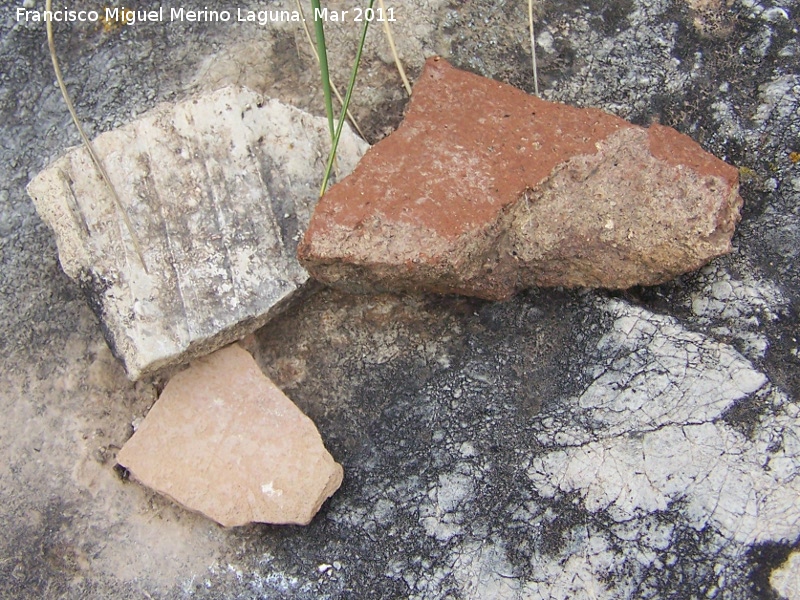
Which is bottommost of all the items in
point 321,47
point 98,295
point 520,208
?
point 98,295

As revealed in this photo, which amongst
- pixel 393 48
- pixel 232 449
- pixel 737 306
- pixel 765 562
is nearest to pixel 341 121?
pixel 393 48

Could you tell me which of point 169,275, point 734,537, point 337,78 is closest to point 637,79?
point 337,78

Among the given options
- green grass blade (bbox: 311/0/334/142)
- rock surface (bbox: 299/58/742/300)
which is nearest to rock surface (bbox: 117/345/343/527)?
rock surface (bbox: 299/58/742/300)

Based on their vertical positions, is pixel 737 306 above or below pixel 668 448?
above

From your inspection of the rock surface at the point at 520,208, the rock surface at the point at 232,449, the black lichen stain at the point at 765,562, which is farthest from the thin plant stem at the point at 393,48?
the black lichen stain at the point at 765,562

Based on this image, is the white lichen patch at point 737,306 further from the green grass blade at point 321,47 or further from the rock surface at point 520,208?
the green grass blade at point 321,47

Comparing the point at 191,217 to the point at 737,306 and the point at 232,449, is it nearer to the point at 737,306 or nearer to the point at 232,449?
the point at 232,449

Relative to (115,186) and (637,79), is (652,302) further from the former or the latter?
(115,186)
